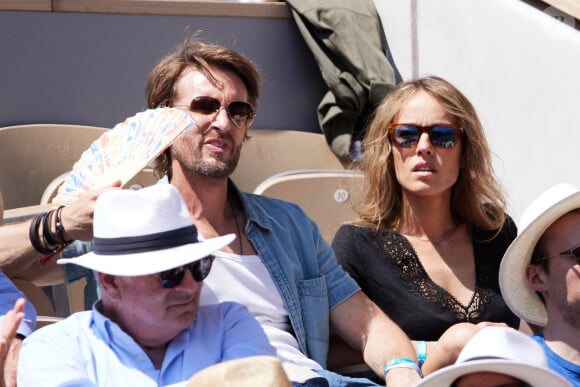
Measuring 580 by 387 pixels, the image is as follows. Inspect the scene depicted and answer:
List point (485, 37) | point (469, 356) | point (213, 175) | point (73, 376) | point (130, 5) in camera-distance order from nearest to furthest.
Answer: point (469, 356)
point (73, 376)
point (213, 175)
point (485, 37)
point (130, 5)

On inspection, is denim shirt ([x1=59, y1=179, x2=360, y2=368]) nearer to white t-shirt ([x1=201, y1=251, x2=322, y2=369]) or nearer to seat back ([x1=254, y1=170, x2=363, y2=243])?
white t-shirt ([x1=201, y1=251, x2=322, y2=369])

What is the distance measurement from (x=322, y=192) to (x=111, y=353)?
1856 millimetres

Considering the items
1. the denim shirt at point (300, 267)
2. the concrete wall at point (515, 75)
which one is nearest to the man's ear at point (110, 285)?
the denim shirt at point (300, 267)

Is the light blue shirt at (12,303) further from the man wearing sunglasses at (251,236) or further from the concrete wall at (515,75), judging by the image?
the concrete wall at (515,75)

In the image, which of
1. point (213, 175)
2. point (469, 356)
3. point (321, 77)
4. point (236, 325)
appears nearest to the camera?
point (469, 356)

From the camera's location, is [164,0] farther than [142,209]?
Yes

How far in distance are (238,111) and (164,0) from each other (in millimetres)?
2153

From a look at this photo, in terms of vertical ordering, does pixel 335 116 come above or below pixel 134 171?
below

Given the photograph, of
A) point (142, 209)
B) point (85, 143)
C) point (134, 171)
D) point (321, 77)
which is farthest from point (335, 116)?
point (142, 209)

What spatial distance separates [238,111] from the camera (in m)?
3.40

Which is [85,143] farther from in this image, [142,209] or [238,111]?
[142,209]

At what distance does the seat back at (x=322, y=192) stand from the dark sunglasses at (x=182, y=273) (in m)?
1.57

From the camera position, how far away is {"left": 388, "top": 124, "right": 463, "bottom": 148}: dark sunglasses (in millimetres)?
3707

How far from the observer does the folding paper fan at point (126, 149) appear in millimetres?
3018
